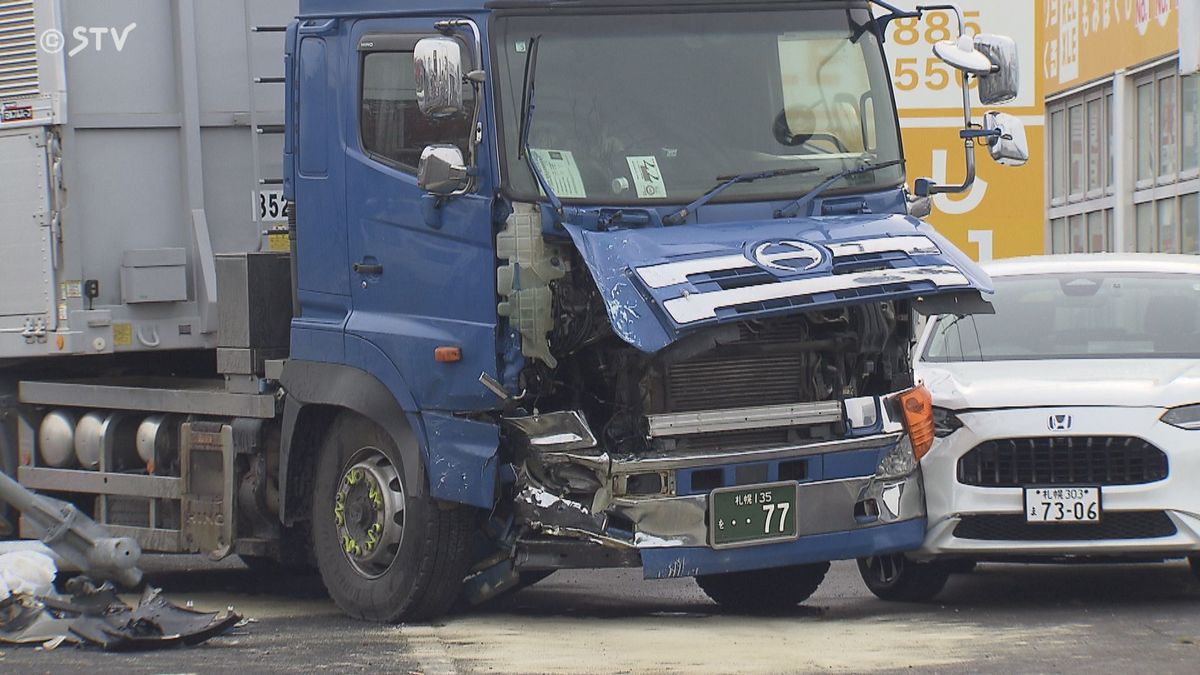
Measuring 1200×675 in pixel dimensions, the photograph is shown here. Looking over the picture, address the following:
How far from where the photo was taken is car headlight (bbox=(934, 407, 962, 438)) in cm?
Result: 1048

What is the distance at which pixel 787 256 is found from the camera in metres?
9.35

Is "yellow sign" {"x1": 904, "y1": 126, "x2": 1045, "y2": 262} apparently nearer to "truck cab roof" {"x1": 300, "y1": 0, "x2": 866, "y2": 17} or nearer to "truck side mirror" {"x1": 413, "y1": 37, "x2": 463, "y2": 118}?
"truck cab roof" {"x1": 300, "y1": 0, "x2": 866, "y2": 17}

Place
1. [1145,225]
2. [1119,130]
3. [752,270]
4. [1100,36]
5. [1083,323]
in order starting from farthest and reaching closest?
[1100,36] → [1119,130] → [1145,225] → [1083,323] → [752,270]

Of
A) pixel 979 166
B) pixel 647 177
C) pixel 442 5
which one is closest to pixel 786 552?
pixel 647 177

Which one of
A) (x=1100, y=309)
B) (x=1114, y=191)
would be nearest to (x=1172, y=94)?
(x=1114, y=191)

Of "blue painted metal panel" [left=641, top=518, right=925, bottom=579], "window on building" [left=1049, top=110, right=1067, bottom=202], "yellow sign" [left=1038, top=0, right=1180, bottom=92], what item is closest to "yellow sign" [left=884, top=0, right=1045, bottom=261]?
"blue painted metal panel" [left=641, top=518, right=925, bottom=579]

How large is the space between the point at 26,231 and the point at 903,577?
5104 millimetres

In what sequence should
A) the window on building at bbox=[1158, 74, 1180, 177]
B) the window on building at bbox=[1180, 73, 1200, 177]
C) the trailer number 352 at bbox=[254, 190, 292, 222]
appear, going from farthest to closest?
the window on building at bbox=[1158, 74, 1180, 177] → the window on building at bbox=[1180, 73, 1200, 177] → the trailer number 352 at bbox=[254, 190, 292, 222]

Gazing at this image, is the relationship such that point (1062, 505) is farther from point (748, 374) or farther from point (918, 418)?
point (748, 374)

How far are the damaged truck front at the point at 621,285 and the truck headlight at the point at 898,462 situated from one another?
0.01 metres

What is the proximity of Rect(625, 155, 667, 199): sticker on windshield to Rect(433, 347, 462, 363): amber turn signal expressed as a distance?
1.06 meters

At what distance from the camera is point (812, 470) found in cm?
979

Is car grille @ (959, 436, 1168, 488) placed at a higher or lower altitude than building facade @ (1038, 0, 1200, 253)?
lower

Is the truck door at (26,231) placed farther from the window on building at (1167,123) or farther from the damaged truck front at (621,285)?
the window on building at (1167,123)
